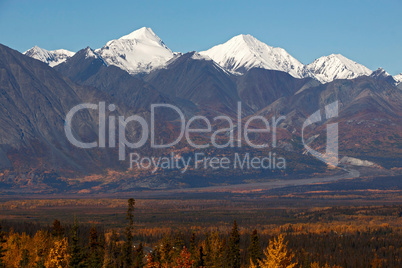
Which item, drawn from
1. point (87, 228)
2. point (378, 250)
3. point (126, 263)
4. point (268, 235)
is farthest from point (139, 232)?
point (126, 263)

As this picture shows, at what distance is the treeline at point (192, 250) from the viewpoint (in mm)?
87269

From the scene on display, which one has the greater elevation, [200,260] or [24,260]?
[200,260]

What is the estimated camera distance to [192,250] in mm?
120875

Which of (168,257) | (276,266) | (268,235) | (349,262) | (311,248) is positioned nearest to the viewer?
(276,266)

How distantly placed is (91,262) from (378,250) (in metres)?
96.5

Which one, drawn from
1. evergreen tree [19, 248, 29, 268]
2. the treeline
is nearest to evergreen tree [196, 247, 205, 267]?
the treeline

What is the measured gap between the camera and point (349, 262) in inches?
5802

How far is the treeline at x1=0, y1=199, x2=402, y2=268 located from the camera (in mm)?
87269

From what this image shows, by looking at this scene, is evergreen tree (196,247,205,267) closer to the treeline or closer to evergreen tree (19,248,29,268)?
the treeline

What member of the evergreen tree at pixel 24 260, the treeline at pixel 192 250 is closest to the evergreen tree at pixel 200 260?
the treeline at pixel 192 250

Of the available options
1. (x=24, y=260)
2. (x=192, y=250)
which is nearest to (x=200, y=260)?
(x=192, y=250)

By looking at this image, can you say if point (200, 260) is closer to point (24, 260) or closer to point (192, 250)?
point (192, 250)

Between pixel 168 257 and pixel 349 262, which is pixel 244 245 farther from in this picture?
pixel 168 257

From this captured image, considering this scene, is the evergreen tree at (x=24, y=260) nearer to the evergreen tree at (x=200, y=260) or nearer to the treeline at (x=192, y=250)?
the treeline at (x=192, y=250)
